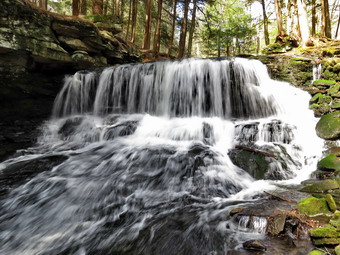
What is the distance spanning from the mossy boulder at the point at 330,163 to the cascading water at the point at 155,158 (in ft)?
1.05

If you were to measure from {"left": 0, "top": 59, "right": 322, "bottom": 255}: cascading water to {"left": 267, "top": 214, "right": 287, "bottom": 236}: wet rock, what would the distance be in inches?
5.0

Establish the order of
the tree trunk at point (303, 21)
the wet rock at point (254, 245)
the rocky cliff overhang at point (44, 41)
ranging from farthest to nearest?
1. the tree trunk at point (303, 21)
2. the rocky cliff overhang at point (44, 41)
3. the wet rock at point (254, 245)

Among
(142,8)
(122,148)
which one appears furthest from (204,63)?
(142,8)

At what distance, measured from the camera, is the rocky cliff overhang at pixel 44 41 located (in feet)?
24.9

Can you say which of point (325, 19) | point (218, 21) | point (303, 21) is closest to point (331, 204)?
point (303, 21)

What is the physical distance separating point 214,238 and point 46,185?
12.1 ft

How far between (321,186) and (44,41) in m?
10.1

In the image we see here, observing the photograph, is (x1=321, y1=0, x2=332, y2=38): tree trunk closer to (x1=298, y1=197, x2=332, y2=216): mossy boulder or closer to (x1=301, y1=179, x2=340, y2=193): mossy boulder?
(x1=301, y1=179, x2=340, y2=193): mossy boulder

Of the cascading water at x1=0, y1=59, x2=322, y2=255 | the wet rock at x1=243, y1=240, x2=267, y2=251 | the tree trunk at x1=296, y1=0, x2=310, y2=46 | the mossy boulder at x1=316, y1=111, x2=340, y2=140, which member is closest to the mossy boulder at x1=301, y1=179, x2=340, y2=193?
the cascading water at x1=0, y1=59, x2=322, y2=255

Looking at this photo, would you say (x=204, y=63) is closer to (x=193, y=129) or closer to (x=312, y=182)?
(x=193, y=129)

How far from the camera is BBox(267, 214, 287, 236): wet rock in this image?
2728 mm

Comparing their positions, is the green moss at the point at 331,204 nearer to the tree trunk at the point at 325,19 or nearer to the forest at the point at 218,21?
the forest at the point at 218,21

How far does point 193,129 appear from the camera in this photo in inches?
281

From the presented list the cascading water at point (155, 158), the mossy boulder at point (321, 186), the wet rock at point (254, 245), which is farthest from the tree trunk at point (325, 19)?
the wet rock at point (254, 245)
